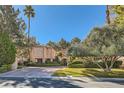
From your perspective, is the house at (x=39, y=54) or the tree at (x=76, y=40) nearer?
the tree at (x=76, y=40)

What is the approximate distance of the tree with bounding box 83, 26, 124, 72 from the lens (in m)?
13.8

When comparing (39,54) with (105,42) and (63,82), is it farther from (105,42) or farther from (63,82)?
(63,82)

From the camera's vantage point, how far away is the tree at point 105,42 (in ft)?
45.4

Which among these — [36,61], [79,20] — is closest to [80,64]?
[36,61]

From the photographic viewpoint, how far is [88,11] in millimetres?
13242

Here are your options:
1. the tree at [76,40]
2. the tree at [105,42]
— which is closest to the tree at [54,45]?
the tree at [76,40]

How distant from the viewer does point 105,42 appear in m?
14.4

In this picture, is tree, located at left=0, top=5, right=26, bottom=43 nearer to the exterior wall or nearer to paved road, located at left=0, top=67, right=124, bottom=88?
the exterior wall

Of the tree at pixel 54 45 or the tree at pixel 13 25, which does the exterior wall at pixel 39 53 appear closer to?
the tree at pixel 54 45

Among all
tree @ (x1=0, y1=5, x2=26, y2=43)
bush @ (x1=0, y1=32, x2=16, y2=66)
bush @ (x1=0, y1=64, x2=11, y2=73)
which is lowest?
bush @ (x1=0, y1=64, x2=11, y2=73)

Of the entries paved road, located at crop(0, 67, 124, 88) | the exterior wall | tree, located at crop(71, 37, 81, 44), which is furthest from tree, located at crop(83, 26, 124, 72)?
the exterior wall

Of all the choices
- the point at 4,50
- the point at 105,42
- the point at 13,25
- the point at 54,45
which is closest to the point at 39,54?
the point at 54,45
